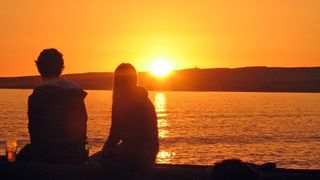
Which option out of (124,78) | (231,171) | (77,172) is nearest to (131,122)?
(124,78)

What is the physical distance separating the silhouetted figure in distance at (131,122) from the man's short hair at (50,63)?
0.71 meters

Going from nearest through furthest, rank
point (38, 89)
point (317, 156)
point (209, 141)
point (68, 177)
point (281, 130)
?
point (68, 177) < point (38, 89) < point (317, 156) < point (209, 141) < point (281, 130)

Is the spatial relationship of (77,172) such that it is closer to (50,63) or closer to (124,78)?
(124,78)

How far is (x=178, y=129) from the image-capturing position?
72438 millimetres

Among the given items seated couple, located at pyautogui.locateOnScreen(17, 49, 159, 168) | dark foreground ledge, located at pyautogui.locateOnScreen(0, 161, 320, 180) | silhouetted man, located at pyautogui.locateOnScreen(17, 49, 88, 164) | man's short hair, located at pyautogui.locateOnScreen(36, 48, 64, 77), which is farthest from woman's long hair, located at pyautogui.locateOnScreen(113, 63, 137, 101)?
dark foreground ledge, located at pyautogui.locateOnScreen(0, 161, 320, 180)

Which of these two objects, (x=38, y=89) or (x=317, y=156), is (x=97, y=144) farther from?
(x=38, y=89)

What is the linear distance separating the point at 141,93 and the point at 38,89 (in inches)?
46.8

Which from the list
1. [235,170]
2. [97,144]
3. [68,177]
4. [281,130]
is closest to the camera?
[235,170]

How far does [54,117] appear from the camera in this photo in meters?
6.75

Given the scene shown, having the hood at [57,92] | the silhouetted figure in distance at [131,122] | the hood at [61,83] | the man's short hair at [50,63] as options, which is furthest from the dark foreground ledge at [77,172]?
the man's short hair at [50,63]

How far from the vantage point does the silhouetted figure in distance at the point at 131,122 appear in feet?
21.6

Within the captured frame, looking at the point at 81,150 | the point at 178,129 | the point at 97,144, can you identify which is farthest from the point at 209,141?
the point at 81,150

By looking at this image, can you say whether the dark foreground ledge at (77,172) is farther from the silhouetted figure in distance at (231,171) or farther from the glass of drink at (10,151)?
the silhouetted figure in distance at (231,171)

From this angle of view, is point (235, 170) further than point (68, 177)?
No
